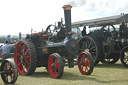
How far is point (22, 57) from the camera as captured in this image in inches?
313

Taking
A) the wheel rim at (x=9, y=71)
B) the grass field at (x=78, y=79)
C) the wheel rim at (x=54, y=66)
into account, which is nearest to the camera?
the wheel rim at (x=9, y=71)

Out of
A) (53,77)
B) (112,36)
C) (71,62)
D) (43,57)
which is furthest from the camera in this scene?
(112,36)

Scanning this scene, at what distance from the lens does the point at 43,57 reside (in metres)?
7.91

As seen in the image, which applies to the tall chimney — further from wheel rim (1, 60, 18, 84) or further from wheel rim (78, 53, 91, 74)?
wheel rim (1, 60, 18, 84)

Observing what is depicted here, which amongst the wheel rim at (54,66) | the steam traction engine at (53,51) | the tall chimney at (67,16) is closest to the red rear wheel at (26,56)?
the steam traction engine at (53,51)

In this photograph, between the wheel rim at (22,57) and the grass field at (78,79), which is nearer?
the grass field at (78,79)

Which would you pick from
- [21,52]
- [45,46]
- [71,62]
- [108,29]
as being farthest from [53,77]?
[108,29]

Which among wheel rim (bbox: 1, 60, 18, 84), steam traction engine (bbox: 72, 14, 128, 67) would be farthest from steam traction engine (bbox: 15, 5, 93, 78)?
steam traction engine (bbox: 72, 14, 128, 67)

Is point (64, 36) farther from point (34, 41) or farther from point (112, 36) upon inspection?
point (112, 36)

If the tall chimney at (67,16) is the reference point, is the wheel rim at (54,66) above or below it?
below

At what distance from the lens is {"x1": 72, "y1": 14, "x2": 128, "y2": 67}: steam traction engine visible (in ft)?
31.4

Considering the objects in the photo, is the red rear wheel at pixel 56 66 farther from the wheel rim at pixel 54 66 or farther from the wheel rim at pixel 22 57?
the wheel rim at pixel 22 57

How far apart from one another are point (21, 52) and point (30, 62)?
3.04 ft

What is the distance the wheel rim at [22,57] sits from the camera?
25.7 ft
